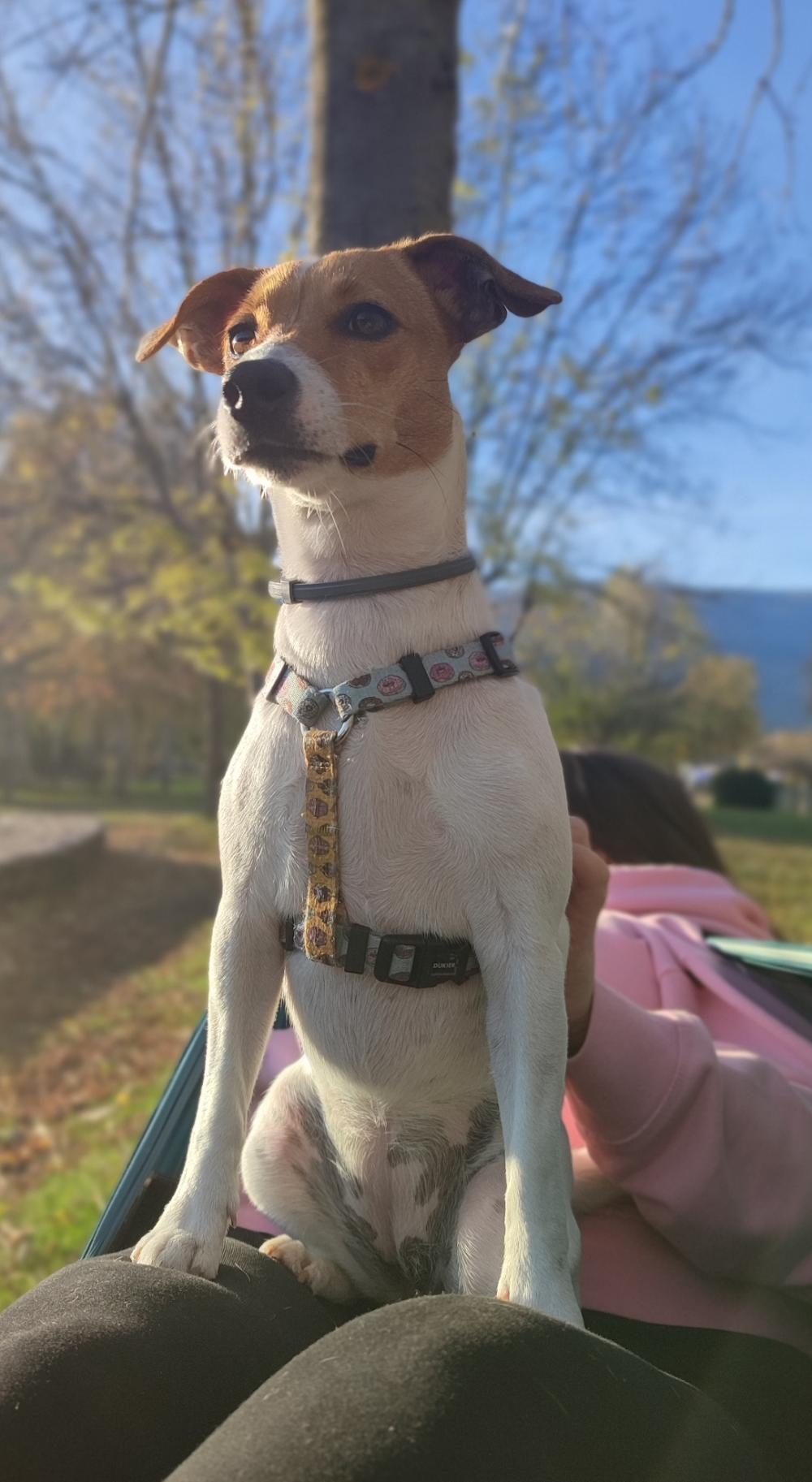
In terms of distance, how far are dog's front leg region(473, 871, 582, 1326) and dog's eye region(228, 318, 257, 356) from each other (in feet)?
3.03

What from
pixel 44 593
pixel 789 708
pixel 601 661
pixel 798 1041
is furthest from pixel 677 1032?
pixel 789 708

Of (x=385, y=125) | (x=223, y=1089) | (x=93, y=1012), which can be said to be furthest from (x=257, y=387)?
(x=93, y=1012)

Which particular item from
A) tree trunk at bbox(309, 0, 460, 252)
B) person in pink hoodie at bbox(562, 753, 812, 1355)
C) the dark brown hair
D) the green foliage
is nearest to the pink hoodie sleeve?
person in pink hoodie at bbox(562, 753, 812, 1355)

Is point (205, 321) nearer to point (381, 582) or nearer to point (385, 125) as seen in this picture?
point (381, 582)

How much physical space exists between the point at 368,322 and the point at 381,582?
1.29ft

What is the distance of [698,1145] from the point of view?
193 centimetres

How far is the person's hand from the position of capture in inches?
74.2

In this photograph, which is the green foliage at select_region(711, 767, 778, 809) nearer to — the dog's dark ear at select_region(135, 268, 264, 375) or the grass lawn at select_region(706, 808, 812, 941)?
the grass lawn at select_region(706, 808, 812, 941)

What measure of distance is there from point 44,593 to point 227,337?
31.2 feet

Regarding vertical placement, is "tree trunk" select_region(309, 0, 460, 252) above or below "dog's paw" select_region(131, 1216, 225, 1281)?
above

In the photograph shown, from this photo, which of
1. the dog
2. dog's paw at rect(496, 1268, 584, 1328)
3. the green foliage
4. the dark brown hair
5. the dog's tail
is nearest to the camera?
dog's paw at rect(496, 1268, 584, 1328)

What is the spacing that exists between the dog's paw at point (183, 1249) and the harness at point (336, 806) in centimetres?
40

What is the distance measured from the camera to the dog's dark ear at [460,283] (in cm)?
171

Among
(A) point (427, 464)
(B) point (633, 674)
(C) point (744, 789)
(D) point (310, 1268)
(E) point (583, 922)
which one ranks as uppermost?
(B) point (633, 674)
